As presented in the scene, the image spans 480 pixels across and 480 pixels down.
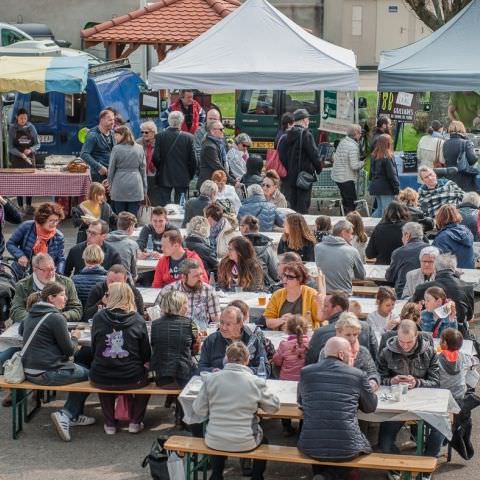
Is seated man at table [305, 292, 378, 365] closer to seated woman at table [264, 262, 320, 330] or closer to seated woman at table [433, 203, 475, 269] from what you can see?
seated woman at table [264, 262, 320, 330]

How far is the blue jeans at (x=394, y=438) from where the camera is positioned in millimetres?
9578

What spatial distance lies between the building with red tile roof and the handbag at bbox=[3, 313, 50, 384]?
14.6m

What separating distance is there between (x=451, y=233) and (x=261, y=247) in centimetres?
200

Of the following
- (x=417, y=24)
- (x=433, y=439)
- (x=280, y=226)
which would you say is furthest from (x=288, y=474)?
(x=417, y=24)

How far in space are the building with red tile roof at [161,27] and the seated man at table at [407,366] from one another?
50.8ft

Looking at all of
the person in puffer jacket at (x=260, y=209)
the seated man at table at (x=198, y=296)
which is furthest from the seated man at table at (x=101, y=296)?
the person in puffer jacket at (x=260, y=209)

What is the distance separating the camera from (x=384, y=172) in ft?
55.7

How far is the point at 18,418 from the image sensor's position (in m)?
10.6

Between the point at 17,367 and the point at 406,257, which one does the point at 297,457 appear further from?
the point at 406,257

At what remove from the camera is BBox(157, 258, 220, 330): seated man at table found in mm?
11023

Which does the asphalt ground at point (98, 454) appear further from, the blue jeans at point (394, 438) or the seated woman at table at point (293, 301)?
the seated woman at table at point (293, 301)

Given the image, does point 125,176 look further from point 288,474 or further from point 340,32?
point 340,32

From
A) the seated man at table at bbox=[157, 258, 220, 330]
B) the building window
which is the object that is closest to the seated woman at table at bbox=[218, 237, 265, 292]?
the seated man at table at bbox=[157, 258, 220, 330]

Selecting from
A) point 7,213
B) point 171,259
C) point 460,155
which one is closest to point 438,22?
point 460,155
